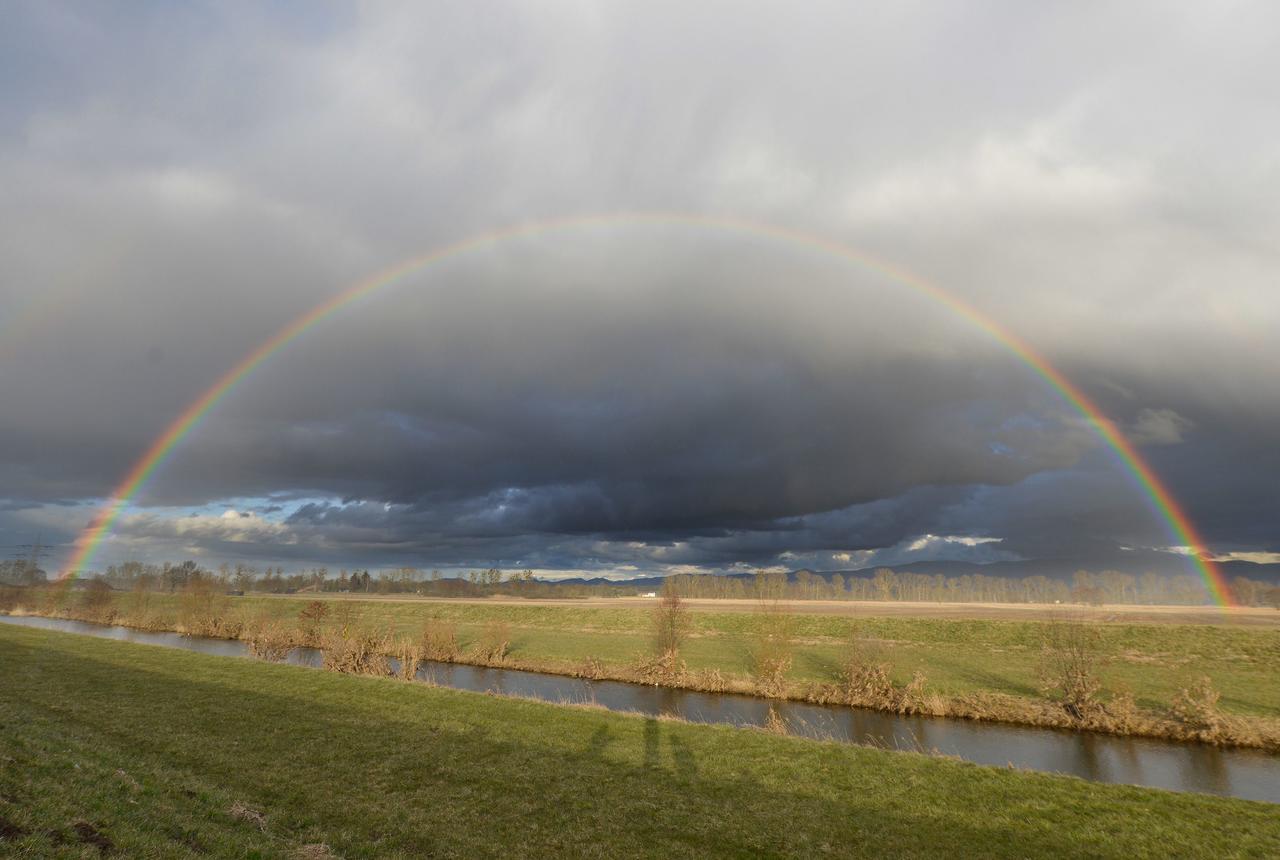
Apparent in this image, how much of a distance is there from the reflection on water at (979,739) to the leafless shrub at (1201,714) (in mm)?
875

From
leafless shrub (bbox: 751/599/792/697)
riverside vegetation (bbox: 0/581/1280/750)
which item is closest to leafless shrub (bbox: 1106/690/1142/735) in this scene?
riverside vegetation (bbox: 0/581/1280/750)

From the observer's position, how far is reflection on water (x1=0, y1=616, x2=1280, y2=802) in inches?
1104

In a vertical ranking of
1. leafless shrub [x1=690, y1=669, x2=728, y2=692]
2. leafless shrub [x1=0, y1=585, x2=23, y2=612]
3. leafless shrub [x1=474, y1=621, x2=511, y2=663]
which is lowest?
leafless shrub [x1=690, y1=669, x2=728, y2=692]

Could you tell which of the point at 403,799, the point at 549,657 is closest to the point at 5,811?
the point at 403,799

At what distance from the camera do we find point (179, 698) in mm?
24797

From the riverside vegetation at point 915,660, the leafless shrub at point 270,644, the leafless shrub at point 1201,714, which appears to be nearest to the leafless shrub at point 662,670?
the riverside vegetation at point 915,660

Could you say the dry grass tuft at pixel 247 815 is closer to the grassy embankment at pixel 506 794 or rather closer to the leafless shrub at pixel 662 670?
the grassy embankment at pixel 506 794

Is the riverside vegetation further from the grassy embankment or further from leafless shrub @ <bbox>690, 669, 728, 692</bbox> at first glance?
the grassy embankment

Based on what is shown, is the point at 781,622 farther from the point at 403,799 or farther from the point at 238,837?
the point at 238,837

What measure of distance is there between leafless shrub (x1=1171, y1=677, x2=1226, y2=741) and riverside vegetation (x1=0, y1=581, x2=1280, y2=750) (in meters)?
0.07

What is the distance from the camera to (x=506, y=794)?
15789 millimetres

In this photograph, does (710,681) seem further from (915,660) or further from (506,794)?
(506,794)

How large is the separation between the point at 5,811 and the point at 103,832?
1.20 m

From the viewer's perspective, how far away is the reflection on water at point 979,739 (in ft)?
92.0
